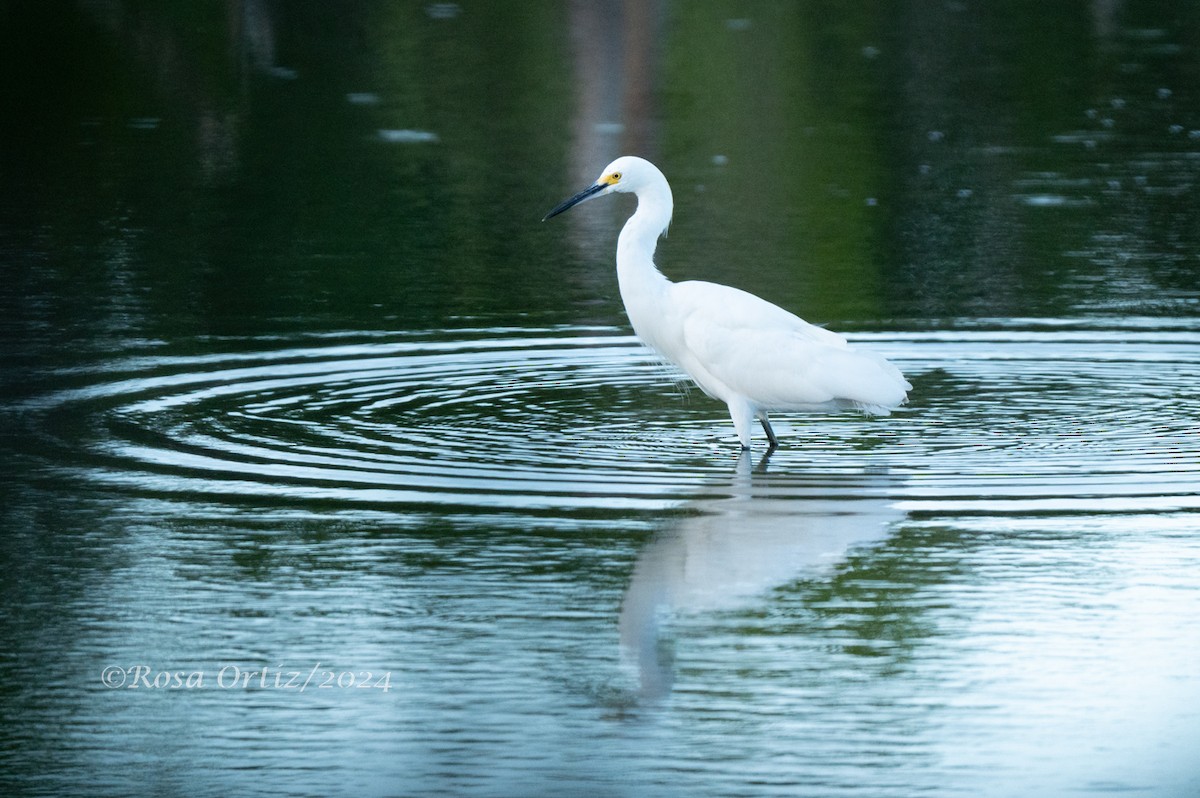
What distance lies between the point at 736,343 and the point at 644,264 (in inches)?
30.4

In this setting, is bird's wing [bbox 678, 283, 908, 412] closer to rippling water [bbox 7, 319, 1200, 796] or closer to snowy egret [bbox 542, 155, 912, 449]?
snowy egret [bbox 542, 155, 912, 449]

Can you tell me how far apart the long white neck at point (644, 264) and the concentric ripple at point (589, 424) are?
51 centimetres

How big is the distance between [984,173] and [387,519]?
1298 centimetres

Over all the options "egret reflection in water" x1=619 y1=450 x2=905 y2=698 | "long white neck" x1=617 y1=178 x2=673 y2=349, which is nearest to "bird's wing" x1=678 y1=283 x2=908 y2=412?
"long white neck" x1=617 y1=178 x2=673 y2=349

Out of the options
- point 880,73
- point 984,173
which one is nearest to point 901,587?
point 984,173

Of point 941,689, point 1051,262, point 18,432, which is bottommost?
point 1051,262

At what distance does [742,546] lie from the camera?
25.6ft

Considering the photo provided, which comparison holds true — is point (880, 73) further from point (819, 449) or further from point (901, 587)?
point (901, 587)

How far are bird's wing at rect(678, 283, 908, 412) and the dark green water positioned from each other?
0.90 ft

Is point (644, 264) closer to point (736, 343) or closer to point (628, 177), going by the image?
point (628, 177)

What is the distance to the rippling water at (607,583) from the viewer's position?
18.7ft

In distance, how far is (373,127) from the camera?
23953 millimetres

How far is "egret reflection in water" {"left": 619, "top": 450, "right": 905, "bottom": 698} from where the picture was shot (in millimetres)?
6840

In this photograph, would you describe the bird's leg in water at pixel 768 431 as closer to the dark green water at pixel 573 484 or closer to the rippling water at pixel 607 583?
the dark green water at pixel 573 484
